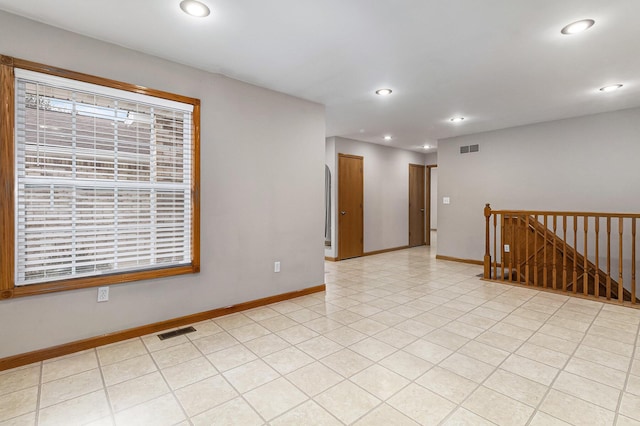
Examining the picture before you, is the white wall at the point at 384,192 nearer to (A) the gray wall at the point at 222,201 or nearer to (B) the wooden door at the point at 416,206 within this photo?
(B) the wooden door at the point at 416,206

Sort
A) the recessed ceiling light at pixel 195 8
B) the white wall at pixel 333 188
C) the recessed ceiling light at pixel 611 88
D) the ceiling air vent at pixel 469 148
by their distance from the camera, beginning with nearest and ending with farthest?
the recessed ceiling light at pixel 195 8 < the recessed ceiling light at pixel 611 88 < the ceiling air vent at pixel 469 148 < the white wall at pixel 333 188

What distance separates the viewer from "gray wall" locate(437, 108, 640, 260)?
15.0 feet

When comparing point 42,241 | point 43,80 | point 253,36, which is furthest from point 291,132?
point 42,241

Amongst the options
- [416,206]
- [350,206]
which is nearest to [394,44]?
[350,206]

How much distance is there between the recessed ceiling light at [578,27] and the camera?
2311 millimetres

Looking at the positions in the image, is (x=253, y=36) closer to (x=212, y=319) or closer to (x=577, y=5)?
(x=577, y=5)

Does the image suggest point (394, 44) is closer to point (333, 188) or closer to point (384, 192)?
point (333, 188)

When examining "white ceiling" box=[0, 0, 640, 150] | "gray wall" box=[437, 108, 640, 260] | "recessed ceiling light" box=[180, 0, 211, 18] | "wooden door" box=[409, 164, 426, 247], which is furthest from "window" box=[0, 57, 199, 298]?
"wooden door" box=[409, 164, 426, 247]

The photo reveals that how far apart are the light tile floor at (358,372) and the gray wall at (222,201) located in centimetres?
27

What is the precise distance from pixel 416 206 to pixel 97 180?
7.28 metres

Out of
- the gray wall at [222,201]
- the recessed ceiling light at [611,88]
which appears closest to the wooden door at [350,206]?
the gray wall at [222,201]

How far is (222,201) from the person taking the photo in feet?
10.9

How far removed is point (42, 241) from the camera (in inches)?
93.4

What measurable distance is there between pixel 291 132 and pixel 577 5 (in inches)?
111
